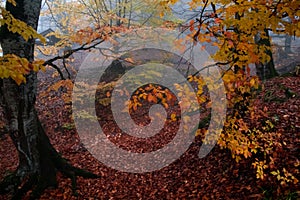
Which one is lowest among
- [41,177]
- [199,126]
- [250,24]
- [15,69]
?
[41,177]

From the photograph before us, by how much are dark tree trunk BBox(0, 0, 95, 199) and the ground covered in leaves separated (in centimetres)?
35

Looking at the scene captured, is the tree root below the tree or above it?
below

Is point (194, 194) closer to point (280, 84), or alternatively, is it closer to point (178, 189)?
point (178, 189)

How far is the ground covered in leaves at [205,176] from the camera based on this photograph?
4634 millimetres

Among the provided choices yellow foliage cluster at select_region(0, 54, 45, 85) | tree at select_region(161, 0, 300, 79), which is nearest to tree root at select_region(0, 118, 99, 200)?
yellow foliage cluster at select_region(0, 54, 45, 85)

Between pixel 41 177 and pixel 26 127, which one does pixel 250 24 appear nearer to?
pixel 26 127

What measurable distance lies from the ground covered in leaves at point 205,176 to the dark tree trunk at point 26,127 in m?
0.35

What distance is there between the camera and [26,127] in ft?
17.4

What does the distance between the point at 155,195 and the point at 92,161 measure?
286 centimetres

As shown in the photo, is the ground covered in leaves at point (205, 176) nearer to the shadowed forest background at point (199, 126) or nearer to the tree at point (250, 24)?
the shadowed forest background at point (199, 126)

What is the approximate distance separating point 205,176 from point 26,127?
4104 mm

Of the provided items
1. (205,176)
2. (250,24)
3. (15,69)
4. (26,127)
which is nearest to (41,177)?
(26,127)

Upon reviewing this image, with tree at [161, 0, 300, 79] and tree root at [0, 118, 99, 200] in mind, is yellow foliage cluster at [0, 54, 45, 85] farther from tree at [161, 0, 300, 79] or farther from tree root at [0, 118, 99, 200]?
tree root at [0, 118, 99, 200]

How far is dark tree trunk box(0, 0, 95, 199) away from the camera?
4871mm
